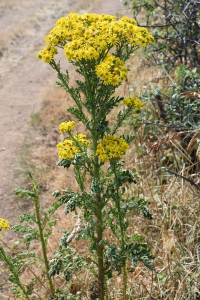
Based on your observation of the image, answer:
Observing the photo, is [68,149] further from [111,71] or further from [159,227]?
[159,227]

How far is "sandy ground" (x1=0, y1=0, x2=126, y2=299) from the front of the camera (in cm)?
421

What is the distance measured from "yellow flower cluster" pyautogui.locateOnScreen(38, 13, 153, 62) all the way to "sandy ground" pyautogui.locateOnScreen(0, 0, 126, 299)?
178 cm

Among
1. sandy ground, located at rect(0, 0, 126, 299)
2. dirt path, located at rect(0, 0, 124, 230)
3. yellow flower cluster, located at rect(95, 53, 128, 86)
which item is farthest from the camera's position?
dirt path, located at rect(0, 0, 124, 230)

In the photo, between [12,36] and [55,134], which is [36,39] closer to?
[12,36]

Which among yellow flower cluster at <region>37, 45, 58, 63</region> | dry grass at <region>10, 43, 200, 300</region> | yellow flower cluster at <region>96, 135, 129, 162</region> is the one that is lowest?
dry grass at <region>10, 43, 200, 300</region>

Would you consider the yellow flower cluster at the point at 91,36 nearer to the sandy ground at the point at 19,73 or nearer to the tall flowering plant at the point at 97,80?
the tall flowering plant at the point at 97,80

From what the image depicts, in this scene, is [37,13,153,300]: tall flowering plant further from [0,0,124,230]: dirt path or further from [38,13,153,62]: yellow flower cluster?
[0,0,124,230]: dirt path

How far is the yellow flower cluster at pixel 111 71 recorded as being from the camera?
5.11ft

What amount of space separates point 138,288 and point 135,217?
798mm

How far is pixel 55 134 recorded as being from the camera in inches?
204

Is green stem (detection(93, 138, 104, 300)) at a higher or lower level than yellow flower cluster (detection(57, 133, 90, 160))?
lower

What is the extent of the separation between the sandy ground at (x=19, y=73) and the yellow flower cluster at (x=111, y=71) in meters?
1.95

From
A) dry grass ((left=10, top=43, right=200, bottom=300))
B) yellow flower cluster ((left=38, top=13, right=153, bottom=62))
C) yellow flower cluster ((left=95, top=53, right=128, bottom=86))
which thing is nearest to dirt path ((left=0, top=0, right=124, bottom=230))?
dry grass ((left=10, top=43, right=200, bottom=300))

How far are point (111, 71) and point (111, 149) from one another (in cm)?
44
